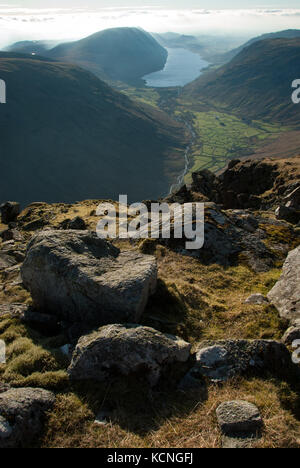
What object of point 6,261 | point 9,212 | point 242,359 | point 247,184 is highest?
point 242,359

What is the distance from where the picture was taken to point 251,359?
454 inches

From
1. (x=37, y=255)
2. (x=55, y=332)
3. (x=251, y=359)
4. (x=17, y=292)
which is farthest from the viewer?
(x=17, y=292)

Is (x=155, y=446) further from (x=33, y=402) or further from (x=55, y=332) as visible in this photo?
(x=55, y=332)

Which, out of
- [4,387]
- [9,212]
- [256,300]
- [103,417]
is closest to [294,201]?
[256,300]

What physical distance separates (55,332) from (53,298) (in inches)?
63.1

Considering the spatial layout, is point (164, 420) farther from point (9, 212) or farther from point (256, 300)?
point (9, 212)

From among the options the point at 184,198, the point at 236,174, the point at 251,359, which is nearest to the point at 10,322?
the point at 251,359

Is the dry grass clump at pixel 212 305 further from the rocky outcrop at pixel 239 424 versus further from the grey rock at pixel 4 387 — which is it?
the grey rock at pixel 4 387

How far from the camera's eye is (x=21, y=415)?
9078mm

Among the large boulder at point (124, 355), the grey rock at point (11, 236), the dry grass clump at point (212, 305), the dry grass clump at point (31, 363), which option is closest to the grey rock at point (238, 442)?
the large boulder at point (124, 355)

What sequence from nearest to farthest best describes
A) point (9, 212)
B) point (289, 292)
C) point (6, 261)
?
1. point (289, 292)
2. point (6, 261)
3. point (9, 212)

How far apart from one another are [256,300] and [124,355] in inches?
344

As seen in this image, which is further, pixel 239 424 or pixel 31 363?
pixel 31 363

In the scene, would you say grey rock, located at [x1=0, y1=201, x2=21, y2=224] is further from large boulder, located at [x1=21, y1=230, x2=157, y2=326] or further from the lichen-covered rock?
the lichen-covered rock
